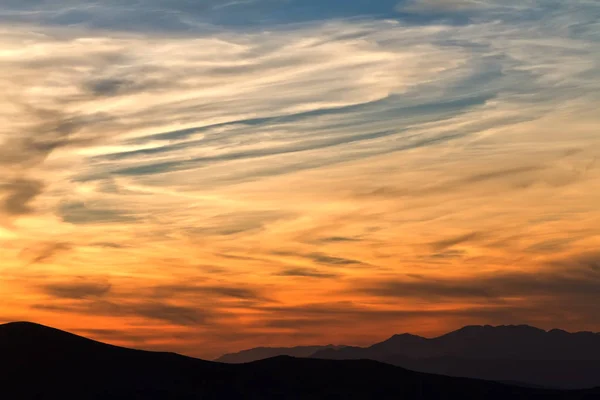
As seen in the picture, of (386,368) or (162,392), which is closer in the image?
(162,392)

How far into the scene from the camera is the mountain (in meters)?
98.2

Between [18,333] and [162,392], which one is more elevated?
[18,333]

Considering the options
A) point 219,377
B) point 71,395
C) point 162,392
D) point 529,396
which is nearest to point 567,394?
point 529,396

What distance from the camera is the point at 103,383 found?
99.1 m

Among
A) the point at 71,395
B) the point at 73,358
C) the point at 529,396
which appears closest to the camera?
the point at 71,395

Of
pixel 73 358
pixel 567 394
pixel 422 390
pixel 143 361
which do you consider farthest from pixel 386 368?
pixel 73 358

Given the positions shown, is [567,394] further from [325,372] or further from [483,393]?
[325,372]

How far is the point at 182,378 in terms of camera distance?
341 ft

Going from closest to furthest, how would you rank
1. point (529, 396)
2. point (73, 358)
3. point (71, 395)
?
1. point (71, 395)
2. point (73, 358)
3. point (529, 396)

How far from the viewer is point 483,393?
112 metres

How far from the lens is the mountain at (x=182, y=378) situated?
98188 millimetres

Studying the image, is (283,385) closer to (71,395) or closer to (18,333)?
(71,395)

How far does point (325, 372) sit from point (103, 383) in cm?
2778

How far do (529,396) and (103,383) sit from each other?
53.0 m
